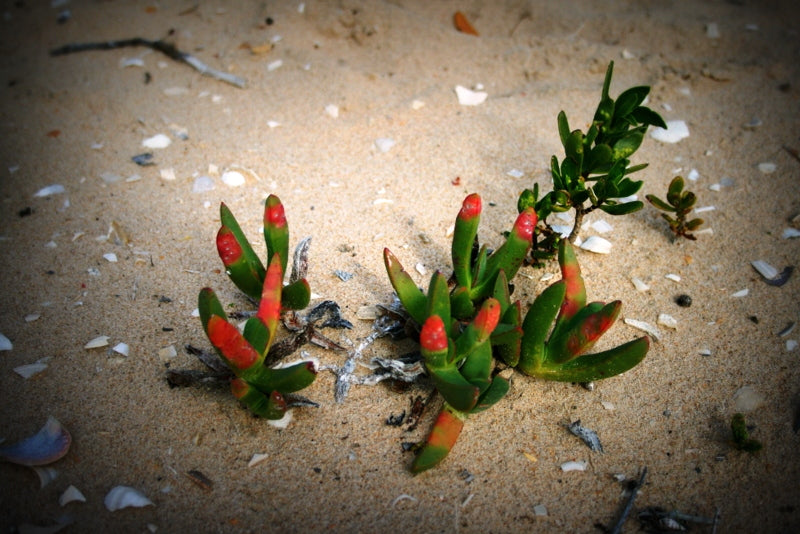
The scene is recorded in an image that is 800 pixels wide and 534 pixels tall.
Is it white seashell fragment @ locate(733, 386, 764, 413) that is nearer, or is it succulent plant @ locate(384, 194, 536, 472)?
succulent plant @ locate(384, 194, 536, 472)

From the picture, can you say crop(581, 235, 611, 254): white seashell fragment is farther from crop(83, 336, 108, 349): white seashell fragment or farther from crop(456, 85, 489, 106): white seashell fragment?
crop(83, 336, 108, 349): white seashell fragment

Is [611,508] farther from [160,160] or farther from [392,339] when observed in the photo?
[160,160]

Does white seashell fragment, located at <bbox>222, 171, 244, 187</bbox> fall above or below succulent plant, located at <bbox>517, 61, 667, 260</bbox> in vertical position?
below

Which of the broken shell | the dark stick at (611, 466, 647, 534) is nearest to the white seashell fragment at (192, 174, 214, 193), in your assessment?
the broken shell

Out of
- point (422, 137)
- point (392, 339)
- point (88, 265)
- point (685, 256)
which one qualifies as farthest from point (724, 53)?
point (88, 265)

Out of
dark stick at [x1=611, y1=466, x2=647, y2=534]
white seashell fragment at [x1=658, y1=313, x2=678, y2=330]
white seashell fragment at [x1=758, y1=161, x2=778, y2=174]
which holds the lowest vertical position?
dark stick at [x1=611, y1=466, x2=647, y2=534]

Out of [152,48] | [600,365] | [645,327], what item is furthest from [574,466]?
[152,48]
